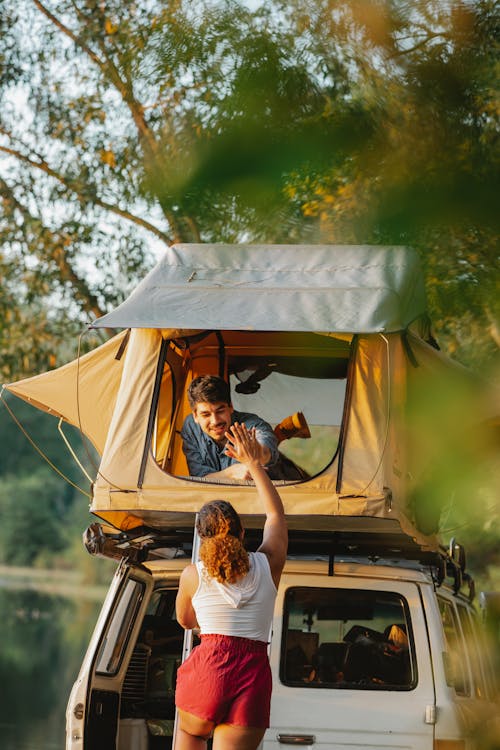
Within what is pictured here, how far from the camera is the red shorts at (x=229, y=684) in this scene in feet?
14.4

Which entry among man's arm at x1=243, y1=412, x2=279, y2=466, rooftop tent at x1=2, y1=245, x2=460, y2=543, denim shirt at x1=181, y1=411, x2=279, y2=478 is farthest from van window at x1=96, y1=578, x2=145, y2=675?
man's arm at x1=243, y1=412, x2=279, y2=466

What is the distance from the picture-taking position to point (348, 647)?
5781 mm

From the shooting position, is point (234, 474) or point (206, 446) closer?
point (234, 474)

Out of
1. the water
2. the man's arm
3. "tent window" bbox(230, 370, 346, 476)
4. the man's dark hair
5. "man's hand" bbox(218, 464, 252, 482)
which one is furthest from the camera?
the water

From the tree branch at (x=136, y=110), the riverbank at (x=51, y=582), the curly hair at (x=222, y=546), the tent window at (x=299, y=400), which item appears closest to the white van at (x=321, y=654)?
the curly hair at (x=222, y=546)

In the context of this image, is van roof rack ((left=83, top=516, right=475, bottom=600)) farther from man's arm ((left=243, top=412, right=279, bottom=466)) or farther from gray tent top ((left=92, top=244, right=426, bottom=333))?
gray tent top ((left=92, top=244, right=426, bottom=333))

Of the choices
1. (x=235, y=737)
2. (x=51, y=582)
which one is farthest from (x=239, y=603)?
(x=51, y=582)

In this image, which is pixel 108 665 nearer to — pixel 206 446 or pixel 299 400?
pixel 206 446

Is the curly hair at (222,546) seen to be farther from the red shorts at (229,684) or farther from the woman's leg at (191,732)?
the woman's leg at (191,732)

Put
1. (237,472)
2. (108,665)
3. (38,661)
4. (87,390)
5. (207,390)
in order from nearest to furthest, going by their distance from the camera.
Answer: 1. (237,472)
2. (207,390)
3. (108,665)
4. (87,390)
5. (38,661)

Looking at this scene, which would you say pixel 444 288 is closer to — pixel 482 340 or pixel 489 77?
pixel 482 340

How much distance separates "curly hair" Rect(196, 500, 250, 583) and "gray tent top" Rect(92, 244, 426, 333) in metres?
1.06

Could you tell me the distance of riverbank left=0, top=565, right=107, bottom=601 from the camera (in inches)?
2242

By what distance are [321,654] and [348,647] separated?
0.15m
